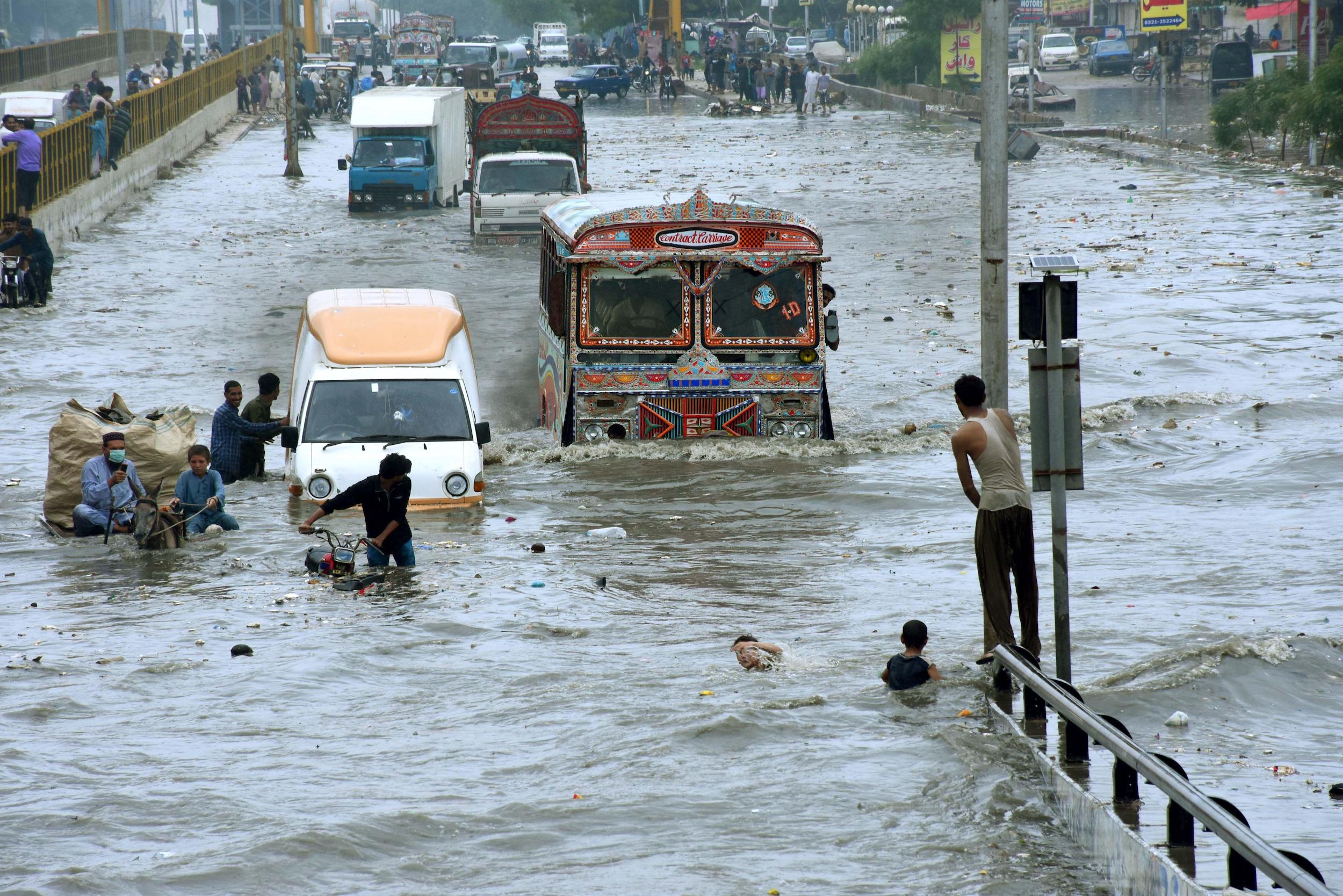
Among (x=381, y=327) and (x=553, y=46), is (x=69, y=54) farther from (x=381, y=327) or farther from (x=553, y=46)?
(x=381, y=327)

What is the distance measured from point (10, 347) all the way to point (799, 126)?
3657 centimetres

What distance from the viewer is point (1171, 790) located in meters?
5.88

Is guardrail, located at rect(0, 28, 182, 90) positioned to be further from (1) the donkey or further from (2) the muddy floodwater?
(1) the donkey

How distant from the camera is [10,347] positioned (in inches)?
947

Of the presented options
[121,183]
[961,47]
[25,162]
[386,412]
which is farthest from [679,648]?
[961,47]

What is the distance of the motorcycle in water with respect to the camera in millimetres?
12289

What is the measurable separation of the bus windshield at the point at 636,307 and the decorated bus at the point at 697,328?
0.01 m

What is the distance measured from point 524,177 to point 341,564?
21.6m

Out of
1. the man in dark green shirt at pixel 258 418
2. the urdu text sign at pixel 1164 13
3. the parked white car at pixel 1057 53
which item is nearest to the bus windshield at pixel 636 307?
the man in dark green shirt at pixel 258 418

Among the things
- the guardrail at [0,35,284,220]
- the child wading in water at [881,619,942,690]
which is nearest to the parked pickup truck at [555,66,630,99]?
the guardrail at [0,35,284,220]

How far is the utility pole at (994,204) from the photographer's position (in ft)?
37.4

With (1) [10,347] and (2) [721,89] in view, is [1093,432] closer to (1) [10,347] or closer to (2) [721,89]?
(1) [10,347]

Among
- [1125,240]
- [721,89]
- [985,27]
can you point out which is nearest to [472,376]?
[985,27]

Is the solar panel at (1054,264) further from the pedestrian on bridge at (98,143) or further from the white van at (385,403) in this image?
the pedestrian on bridge at (98,143)
